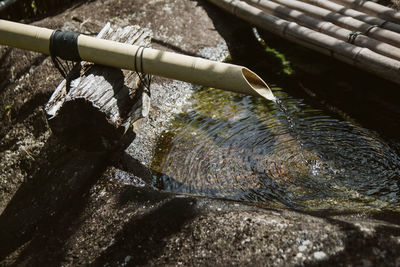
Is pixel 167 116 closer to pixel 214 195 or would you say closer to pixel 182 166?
pixel 182 166

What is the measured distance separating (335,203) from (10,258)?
2785mm

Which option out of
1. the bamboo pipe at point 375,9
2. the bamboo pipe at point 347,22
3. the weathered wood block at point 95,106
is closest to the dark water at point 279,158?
the weathered wood block at point 95,106

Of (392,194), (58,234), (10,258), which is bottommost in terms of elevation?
(10,258)

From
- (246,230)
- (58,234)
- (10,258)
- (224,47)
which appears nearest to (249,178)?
(246,230)

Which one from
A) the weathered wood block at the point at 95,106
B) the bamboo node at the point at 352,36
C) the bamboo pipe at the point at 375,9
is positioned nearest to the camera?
the weathered wood block at the point at 95,106

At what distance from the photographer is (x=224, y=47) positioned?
5719mm

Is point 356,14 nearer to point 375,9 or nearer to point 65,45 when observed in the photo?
point 375,9

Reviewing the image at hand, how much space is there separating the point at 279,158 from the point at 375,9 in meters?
2.55

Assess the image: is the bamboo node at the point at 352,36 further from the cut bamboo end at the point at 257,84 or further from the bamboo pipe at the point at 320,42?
the cut bamboo end at the point at 257,84

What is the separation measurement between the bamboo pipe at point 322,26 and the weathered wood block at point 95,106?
246 centimetres

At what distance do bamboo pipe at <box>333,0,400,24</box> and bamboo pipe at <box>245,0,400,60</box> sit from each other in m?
0.57

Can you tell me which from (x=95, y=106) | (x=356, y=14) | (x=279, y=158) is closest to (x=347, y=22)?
(x=356, y=14)

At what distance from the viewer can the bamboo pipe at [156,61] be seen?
318 cm

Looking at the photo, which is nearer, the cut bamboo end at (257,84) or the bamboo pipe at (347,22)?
the cut bamboo end at (257,84)
